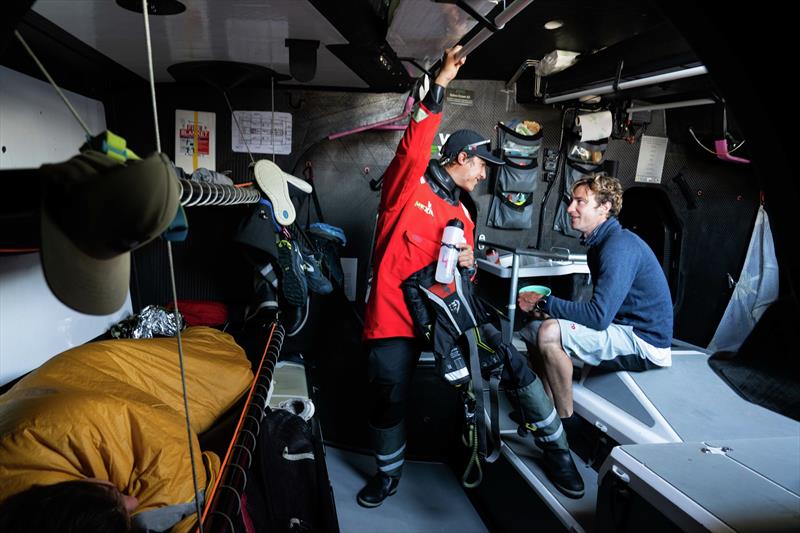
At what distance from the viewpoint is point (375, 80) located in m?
2.63

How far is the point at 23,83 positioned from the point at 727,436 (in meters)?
3.32

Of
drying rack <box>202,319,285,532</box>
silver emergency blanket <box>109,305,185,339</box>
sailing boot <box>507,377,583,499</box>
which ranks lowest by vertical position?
sailing boot <box>507,377,583,499</box>

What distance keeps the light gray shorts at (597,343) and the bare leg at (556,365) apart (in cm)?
3

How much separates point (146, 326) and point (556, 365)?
217 centimetres

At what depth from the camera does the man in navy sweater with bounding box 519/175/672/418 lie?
2184 mm

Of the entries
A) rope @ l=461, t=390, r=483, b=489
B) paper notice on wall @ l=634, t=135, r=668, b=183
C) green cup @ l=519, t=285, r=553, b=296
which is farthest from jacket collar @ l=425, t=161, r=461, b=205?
paper notice on wall @ l=634, t=135, r=668, b=183

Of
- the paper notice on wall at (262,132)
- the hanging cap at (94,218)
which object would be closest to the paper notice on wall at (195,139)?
the paper notice on wall at (262,132)

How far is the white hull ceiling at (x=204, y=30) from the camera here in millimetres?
1426

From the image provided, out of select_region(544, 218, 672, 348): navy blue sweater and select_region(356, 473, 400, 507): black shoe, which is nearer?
select_region(544, 218, 672, 348): navy blue sweater

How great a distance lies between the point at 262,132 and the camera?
2977 mm

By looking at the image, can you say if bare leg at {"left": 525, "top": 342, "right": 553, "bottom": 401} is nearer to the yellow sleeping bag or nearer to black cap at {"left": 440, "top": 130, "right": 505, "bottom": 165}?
black cap at {"left": 440, "top": 130, "right": 505, "bottom": 165}

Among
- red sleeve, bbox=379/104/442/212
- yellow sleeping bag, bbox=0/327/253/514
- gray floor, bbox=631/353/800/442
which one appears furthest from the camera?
red sleeve, bbox=379/104/442/212

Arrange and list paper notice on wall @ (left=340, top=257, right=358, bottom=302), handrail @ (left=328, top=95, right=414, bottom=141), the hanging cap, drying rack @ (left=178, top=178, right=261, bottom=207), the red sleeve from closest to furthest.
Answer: the hanging cap < drying rack @ (left=178, top=178, right=261, bottom=207) < the red sleeve < handrail @ (left=328, top=95, right=414, bottom=141) < paper notice on wall @ (left=340, top=257, right=358, bottom=302)

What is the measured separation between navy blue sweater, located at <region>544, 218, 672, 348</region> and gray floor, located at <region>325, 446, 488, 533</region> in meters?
1.14
